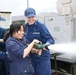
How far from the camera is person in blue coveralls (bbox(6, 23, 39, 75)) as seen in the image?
8.86 ft

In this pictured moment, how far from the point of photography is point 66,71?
18.4ft

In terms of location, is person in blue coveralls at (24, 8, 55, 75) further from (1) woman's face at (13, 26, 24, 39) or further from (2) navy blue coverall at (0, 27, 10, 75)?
(1) woman's face at (13, 26, 24, 39)

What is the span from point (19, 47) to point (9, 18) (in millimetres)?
2029

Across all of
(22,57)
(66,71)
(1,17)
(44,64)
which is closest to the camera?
(22,57)

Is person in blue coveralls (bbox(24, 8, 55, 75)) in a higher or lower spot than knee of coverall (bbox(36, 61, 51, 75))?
higher

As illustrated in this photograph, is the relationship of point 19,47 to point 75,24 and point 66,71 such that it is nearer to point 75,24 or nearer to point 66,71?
point 75,24

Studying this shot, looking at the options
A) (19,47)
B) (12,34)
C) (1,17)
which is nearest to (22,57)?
(19,47)

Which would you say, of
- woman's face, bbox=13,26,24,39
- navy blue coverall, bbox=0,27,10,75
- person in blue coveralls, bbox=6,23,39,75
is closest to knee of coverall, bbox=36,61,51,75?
navy blue coverall, bbox=0,27,10,75

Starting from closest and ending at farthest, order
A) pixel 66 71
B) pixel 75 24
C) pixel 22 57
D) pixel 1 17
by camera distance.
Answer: pixel 22 57, pixel 1 17, pixel 75 24, pixel 66 71

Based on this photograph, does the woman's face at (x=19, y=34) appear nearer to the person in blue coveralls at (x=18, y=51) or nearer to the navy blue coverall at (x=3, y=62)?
the person in blue coveralls at (x=18, y=51)

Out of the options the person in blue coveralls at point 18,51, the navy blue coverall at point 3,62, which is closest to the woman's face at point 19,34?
the person in blue coveralls at point 18,51

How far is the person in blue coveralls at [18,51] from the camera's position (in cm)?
270

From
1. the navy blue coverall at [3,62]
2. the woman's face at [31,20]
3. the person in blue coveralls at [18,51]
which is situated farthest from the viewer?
the navy blue coverall at [3,62]

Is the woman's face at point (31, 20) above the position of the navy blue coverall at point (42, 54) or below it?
above
